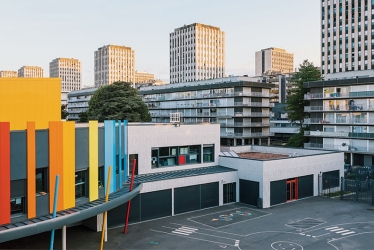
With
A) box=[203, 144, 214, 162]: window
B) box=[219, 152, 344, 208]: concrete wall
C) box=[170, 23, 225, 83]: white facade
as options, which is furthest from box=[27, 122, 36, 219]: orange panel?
box=[170, 23, 225, 83]: white facade

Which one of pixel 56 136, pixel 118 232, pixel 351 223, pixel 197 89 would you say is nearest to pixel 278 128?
pixel 197 89

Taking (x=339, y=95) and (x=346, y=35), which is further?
(x=346, y=35)

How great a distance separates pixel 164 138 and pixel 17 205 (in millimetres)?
17428

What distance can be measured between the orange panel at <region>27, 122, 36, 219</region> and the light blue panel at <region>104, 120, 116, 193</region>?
599 cm

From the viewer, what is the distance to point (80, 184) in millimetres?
21984

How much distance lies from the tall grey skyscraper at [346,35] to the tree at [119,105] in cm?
7543

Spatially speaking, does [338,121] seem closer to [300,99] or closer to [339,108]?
[339,108]

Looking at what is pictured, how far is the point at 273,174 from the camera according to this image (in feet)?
116

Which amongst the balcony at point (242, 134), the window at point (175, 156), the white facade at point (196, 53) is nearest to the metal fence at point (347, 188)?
the window at point (175, 156)

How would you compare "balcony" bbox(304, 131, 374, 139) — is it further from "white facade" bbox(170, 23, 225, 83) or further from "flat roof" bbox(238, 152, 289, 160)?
"white facade" bbox(170, 23, 225, 83)

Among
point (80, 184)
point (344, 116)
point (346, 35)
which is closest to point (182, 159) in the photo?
point (80, 184)

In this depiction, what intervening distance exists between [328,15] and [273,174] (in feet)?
339

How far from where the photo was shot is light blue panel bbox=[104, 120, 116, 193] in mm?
24452

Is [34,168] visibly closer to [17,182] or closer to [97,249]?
[17,182]
